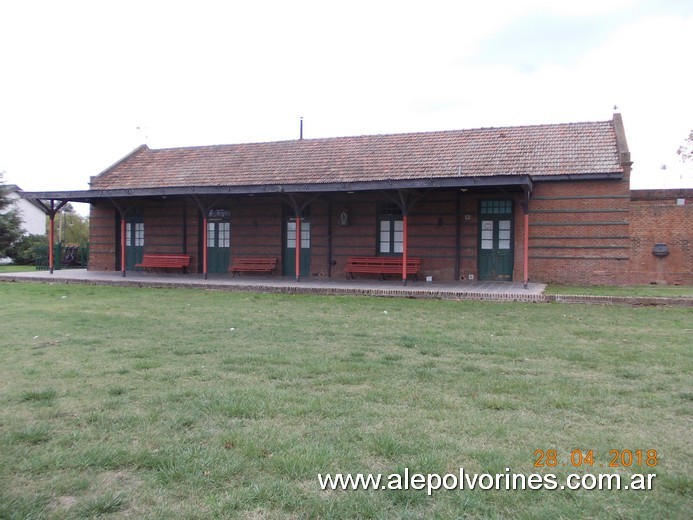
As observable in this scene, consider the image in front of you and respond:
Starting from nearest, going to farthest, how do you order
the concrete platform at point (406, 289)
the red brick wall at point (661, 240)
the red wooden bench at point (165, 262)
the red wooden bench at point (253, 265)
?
1. the concrete platform at point (406, 289)
2. the red brick wall at point (661, 240)
3. the red wooden bench at point (253, 265)
4. the red wooden bench at point (165, 262)

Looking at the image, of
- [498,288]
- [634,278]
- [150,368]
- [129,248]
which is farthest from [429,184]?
[129,248]

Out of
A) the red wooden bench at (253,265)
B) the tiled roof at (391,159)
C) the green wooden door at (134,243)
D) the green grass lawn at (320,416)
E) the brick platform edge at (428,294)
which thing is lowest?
the green grass lawn at (320,416)

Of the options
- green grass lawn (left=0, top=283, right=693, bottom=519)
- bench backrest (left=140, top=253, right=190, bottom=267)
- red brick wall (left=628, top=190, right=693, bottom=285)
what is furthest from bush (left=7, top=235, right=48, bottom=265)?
red brick wall (left=628, top=190, right=693, bottom=285)

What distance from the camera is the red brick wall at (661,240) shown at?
1552 centimetres

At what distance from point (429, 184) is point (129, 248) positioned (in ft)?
41.0

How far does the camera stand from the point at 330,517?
241 cm

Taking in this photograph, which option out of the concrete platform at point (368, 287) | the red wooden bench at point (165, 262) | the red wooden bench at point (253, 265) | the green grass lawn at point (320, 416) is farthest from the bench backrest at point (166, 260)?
the green grass lawn at point (320, 416)

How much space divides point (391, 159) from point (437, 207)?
7.39 ft

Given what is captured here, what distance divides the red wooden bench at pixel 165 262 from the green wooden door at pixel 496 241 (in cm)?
987

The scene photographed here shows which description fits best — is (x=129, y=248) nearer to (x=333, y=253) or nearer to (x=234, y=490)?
(x=333, y=253)

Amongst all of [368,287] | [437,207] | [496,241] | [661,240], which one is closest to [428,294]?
[368,287]

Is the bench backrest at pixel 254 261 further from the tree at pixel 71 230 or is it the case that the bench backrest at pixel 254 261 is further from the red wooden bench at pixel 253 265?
the tree at pixel 71 230

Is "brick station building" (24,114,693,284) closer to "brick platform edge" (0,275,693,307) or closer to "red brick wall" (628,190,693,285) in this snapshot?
"red brick wall" (628,190,693,285)

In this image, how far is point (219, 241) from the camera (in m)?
18.9
